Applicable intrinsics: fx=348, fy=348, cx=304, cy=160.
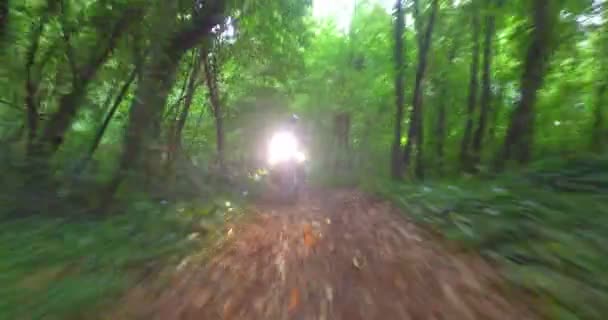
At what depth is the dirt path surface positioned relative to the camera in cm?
279

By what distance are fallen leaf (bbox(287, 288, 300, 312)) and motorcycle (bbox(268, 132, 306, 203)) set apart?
19.1ft

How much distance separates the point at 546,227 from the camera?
354cm

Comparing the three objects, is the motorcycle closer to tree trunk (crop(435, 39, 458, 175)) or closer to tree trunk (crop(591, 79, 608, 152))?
tree trunk (crop(435, 39, 458, 175))

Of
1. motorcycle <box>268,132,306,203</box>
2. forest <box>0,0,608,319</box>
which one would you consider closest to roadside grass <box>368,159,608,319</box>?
forest <box>0,0,608,319</box>

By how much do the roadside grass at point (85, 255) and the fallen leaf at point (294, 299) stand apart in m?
1.41

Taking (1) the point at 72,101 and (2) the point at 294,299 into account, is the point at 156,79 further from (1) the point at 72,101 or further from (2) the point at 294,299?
(2) the point at 294,299

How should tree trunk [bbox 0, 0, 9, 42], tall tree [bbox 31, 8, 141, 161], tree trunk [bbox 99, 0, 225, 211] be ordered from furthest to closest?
tall tree [bbox 31, 8, 141, 161]
tree trunk [bbox 99, 0, 225, 211]
tree trunk [bbox 0, 0, 9, 42]

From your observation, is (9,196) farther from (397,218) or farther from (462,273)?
(397,218)

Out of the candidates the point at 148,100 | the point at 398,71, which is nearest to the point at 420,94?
the point at 398,71

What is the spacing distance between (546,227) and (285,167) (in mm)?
6703

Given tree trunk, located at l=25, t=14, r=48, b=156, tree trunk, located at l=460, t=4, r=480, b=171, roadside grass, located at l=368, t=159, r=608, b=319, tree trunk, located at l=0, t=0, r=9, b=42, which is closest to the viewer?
roadside grass, located at l=368, t=159, r=608, b=319

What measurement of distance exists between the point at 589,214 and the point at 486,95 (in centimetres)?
614

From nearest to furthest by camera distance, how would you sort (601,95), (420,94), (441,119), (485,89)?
1. (601,95)
2. (485,89)
3. (420,94)
4. (441,119)

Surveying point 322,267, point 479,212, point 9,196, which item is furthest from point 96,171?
point 479,212
